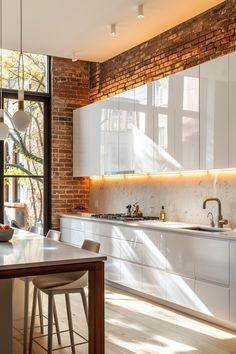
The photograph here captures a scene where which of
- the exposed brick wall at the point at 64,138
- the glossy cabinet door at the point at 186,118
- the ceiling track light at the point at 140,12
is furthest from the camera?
the exposed brick wall at the point at 64,138

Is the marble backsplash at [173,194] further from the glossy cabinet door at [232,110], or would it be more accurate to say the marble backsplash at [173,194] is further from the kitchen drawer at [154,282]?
the kitchen drawer at [154,282]

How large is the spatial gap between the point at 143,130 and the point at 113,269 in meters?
1.88

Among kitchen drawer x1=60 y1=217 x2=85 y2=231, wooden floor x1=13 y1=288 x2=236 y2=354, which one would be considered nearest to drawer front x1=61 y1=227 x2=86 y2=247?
kitchen drawer x1=60 y1=217 x2=85 y2=231

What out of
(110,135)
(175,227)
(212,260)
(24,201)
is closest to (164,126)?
(175,227)

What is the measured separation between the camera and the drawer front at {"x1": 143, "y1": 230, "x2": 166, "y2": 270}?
15.7 ft

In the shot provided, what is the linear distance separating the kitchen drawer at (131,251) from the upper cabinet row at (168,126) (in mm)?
946

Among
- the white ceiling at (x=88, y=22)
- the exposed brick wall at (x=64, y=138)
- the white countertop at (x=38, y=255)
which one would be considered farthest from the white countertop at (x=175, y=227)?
the white ceiling at (x=88, y=22)

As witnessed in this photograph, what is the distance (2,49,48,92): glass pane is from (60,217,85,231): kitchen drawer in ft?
7.35

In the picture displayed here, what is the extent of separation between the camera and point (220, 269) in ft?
13.1

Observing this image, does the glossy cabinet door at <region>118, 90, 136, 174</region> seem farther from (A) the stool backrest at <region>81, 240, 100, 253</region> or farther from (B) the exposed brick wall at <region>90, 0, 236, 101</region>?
(A) the stool backrest at <region>81, 240, 100, 253</region>

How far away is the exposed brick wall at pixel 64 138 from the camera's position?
731cm

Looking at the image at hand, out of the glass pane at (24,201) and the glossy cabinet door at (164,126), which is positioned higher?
the glossy cabinet door at (164,126)

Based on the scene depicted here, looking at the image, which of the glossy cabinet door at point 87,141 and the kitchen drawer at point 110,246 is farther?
the glossy cabinet door at point 87,141

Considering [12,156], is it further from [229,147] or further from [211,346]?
[211,346]
